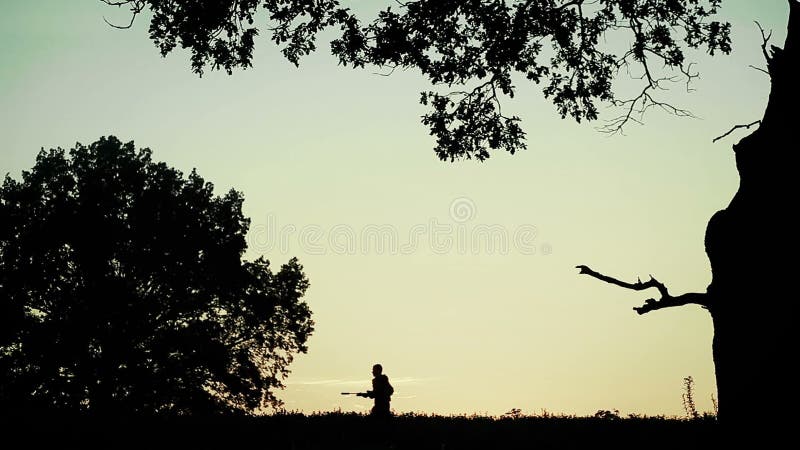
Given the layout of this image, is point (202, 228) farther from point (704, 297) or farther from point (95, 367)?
point (704, 297)

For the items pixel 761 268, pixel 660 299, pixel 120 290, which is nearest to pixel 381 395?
pixel 660 299

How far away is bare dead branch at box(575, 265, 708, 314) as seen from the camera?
24.8 feet

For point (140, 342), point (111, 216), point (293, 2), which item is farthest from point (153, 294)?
point (293, 2)

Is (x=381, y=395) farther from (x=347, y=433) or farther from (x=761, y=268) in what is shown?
(x=761, y=268)

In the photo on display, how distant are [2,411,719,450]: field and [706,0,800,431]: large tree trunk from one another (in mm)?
5460

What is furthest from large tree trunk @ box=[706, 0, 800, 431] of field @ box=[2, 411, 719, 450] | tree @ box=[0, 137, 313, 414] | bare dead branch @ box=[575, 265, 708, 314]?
tree @ box=[0, 137, 313, 414]

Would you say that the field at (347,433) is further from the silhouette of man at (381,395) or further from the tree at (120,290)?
the tree at (120,290)

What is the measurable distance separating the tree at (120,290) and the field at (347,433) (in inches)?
523

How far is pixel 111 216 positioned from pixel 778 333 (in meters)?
26.7

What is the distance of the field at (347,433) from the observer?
478 inches

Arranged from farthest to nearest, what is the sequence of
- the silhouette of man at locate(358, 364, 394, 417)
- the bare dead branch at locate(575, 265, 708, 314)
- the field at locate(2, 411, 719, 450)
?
the silhouette of man at locate(358, 364, 394, 417), the field at locate(2, 411, 719, 450), the bare dead branch at locate(575, 265, 708, 314)

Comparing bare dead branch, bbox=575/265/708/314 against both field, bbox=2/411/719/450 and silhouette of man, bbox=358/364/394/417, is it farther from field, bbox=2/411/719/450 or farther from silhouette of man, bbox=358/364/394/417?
silhouette of man, bbox=358/364/394/417

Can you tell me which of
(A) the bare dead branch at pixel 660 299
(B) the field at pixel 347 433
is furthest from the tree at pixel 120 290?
(A) the bare dead branch at pixel 660 299

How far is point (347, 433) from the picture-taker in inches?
543
